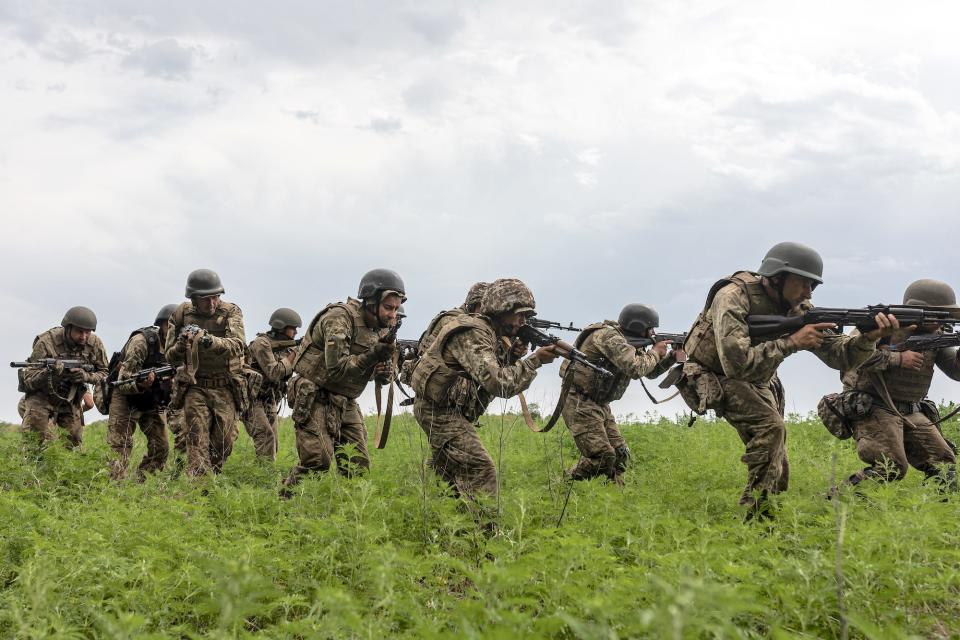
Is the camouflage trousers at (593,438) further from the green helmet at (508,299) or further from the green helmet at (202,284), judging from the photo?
the green helmet at (202,284)

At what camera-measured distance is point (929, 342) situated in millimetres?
7715

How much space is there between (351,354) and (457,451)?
200 centimetres

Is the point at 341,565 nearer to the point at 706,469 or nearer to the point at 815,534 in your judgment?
the point at 815,534

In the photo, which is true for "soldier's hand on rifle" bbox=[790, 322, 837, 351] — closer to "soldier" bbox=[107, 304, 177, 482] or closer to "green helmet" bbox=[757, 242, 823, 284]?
"green helmet" bbox=[757, 242, 823, 284]

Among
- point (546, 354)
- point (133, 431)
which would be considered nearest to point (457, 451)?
point (546, 354)

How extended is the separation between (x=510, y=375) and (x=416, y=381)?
99 cm

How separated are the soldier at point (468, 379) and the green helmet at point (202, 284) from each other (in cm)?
394

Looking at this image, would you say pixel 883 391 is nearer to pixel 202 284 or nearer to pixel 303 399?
pixel 303 399

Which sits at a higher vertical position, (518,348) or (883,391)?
(518,348)

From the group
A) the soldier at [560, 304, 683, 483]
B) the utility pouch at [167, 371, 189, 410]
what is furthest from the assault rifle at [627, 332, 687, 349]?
the utility pouch at [167, 371, 189, 410]

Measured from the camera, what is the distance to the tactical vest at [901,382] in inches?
310

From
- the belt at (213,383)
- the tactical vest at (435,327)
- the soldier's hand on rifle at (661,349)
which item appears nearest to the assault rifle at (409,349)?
the tactical vest at (435,327)

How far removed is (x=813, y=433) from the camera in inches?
548

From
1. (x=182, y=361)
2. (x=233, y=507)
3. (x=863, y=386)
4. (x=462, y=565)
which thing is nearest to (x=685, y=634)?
(x=462, y=565)
